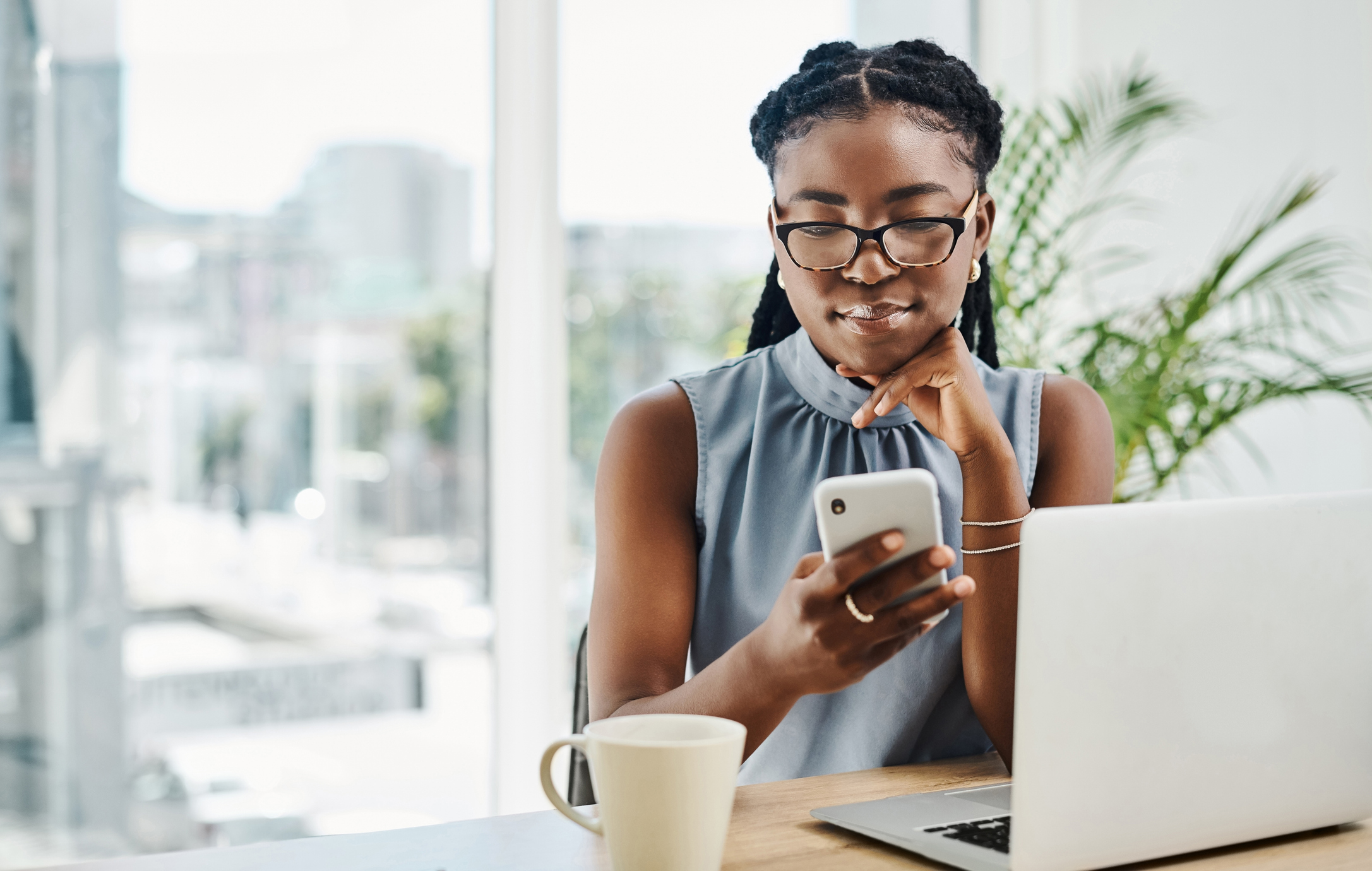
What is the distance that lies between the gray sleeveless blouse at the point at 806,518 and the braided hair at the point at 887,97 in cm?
24

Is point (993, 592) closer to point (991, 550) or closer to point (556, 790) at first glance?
point (991, 550)

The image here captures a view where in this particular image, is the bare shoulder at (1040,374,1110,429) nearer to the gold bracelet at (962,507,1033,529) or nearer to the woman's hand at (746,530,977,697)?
the gold bracelet at (962,507,1033,529)

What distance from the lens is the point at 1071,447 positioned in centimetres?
136

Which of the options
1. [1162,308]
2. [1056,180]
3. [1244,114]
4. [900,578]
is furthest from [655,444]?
[1244,114]

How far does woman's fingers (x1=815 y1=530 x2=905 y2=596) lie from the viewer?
74cm

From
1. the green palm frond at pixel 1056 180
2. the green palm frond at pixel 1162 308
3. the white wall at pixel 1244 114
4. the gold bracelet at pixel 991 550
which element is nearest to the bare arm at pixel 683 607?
the gold bracelet at pixel 991 550

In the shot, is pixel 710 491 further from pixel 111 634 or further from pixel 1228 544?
pixel 111 634

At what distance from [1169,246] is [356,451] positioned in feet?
6.67

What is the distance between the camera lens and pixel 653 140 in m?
2.63

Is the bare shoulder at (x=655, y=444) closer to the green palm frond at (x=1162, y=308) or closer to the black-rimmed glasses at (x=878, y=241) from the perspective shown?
the black-rimmed glasses at (x=878, y=241)

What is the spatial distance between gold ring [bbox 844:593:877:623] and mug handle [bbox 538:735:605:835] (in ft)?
0.69

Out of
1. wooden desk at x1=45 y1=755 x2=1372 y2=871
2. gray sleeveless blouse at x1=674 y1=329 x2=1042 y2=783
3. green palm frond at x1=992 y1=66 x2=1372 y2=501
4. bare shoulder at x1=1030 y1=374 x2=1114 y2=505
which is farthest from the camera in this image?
green palm frond at x1=992 y1=66 x2=1372 y2=501

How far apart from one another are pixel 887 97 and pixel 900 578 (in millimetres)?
606

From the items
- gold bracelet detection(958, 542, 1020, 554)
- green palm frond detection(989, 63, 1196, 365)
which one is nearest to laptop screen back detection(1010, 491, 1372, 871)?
gold bracelet detection(958, 542, 1020, 554)
